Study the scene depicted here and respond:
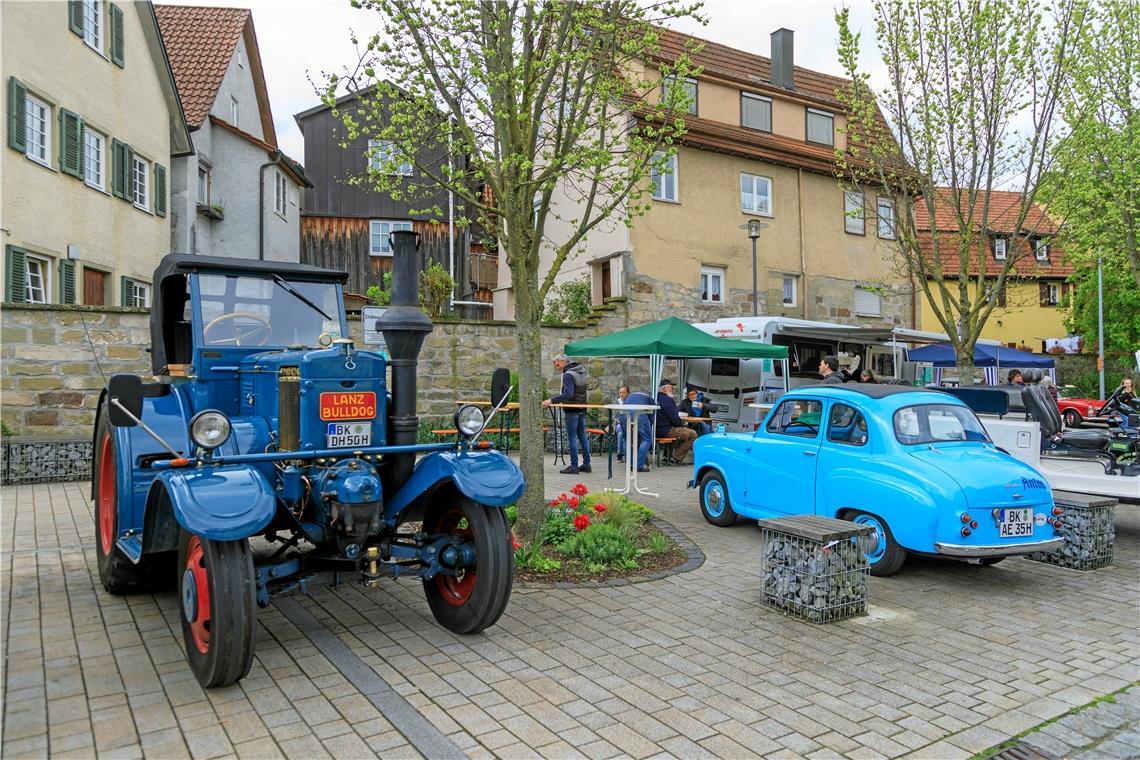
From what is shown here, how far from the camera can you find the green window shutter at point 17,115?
43.1ft

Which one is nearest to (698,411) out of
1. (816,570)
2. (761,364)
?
(761,364)

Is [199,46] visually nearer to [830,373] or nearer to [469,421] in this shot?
[830,373]

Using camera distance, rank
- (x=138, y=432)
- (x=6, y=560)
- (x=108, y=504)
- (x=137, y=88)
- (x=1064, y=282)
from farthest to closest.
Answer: (x=1064, y=282), (x=137, y=88), (x=6, y=560), (x=108, y=504), (x=138, y=432)

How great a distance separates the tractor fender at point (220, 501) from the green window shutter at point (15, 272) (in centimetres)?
1130

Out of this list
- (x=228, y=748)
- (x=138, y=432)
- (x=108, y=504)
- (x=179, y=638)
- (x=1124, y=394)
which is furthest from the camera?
(x=1124, y=394)

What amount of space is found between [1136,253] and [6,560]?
75.8ft

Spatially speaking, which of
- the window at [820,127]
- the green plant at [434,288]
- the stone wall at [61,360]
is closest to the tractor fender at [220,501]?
the stone wall at [61,360]

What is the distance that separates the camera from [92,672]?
4375 mm

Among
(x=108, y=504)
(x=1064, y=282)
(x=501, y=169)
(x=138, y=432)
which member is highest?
(x=1064, y=282)

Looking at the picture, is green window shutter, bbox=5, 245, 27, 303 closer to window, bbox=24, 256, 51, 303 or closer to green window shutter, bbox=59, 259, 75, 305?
window, bbox=24, 256, 51, 303

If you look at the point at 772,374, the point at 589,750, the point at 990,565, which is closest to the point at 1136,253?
the point at 772,374

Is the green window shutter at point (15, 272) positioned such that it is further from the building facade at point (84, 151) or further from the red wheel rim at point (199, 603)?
the red wheel rim at point (199, 603)

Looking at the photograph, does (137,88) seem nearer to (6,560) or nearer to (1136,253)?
(6,560)

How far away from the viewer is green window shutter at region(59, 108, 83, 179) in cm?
1461
